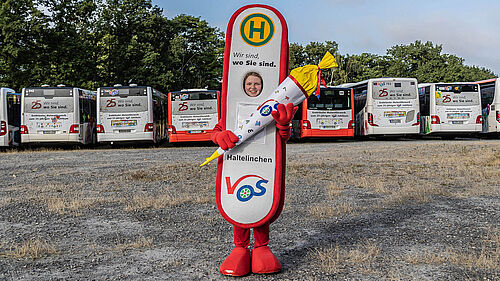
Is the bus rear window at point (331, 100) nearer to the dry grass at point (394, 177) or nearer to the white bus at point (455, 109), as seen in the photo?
the white bus at point (455, 109)

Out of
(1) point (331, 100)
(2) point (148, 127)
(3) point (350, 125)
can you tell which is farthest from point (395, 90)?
(2) point (148, 127)

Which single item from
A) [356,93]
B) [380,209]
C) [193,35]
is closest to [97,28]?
[193,35]

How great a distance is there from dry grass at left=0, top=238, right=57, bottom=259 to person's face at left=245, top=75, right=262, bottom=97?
8.86 ft

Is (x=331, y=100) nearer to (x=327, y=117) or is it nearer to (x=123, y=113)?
(x=327, y=117)

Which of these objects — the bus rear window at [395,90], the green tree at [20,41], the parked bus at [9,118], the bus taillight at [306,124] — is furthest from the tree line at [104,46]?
the bus rear window at [395,90]

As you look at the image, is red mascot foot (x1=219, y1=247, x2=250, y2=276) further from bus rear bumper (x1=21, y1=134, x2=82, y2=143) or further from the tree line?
the tree line

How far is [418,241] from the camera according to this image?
5609 millimetres

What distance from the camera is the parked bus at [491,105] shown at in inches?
985

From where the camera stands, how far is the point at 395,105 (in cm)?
2403

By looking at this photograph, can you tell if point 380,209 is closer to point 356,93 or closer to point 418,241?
point 418,241

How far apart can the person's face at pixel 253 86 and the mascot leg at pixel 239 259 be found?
1.18 meters

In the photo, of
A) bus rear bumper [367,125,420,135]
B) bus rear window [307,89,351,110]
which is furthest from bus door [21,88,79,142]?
bus rear bumper [367,125,420,135]

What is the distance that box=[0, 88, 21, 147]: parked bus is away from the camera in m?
21.3

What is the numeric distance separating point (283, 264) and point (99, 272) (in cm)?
167
